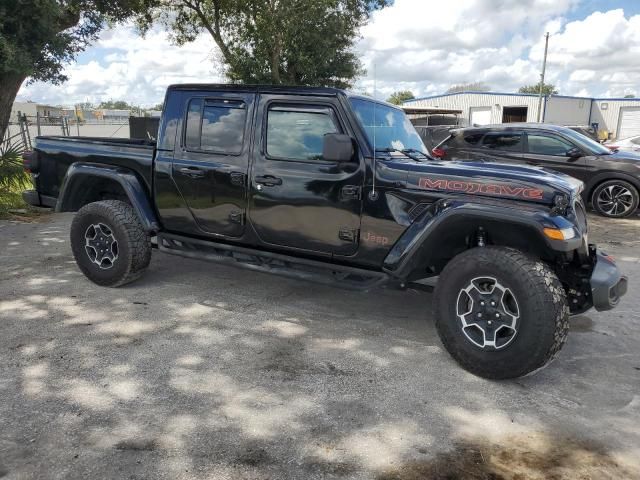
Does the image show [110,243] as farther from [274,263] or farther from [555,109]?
[555,109]

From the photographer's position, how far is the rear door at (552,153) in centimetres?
934

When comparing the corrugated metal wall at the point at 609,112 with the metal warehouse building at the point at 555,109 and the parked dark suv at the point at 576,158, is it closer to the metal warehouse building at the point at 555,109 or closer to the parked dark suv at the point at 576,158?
the metal warehouse building at the point at 555,109

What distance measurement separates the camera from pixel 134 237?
4.86 meters

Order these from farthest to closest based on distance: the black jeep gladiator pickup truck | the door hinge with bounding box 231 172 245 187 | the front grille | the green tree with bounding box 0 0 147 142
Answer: the green tree with bounding box 0 0 147 142 → the door hinge with bounding box 231 172 245 187 → the front grille → the black jeep gladiator pickup truck

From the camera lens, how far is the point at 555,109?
46.6 m

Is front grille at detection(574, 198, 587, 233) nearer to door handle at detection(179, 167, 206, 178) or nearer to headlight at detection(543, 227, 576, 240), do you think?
headlight at detection(543, 227, 576, 240)

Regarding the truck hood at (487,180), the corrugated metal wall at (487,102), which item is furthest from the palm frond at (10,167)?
the corrugated metal wall at (487,102)

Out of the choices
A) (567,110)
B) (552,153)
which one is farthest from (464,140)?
(567,110)

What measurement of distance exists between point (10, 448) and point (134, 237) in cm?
247

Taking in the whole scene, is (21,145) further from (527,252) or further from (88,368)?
(527,252)

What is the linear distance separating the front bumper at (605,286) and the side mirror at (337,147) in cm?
184

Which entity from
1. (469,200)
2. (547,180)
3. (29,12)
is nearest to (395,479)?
(469,200)

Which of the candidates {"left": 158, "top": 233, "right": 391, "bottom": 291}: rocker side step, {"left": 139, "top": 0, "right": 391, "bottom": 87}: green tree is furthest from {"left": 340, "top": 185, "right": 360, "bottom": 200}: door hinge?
{"left": 139, "top": 0, "right": 391, "bottom": 87}: green tree

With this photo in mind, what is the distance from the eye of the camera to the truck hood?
3381 mm
